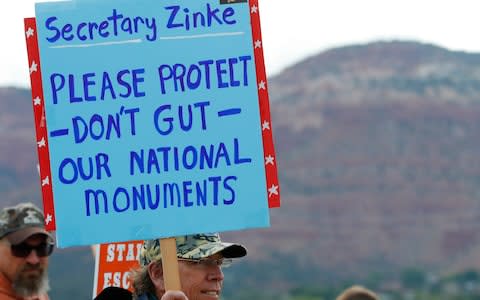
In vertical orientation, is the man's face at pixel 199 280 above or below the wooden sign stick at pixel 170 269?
below

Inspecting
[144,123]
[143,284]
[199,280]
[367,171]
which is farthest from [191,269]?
[367,171]

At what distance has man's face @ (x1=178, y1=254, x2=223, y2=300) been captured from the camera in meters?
4.41

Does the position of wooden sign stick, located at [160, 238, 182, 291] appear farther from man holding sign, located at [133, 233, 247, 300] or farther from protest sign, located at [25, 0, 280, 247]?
man holding sign, located at [133, 233, 247, 300]

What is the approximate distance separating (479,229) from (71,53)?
2461 inches

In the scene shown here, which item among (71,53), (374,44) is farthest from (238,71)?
(374,44)

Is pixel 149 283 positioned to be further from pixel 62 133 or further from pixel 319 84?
pixel 319 84

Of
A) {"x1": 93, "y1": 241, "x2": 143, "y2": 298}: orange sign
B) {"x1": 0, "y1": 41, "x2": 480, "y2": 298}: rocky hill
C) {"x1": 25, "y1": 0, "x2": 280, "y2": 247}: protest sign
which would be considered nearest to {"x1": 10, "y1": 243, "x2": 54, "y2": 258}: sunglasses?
{"x1": 93, "y1": 241, "x2": 143, "y2": 298}: orange sign

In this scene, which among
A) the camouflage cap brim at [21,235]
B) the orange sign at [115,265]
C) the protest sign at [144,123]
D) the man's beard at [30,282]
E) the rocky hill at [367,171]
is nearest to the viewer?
the protest sign at [144,123]

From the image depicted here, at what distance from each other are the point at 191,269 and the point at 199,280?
5 centimetres

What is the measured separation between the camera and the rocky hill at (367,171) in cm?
6481

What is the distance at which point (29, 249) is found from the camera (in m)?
6.22

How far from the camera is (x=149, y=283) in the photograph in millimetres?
4430

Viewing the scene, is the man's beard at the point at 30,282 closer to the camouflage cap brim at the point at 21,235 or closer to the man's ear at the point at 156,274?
the camouflage cap brim at the point at 21,235

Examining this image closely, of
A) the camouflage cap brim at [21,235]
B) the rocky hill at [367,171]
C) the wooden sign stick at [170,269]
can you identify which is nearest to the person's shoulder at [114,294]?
the wooden sign stick at [170,269]
